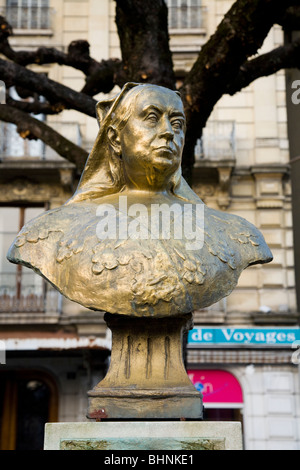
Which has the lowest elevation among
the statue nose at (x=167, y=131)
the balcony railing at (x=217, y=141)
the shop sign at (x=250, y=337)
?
the statue nose at (x=167, y=131)

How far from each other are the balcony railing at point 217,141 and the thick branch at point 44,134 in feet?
18.0

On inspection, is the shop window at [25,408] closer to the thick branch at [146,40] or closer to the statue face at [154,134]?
the thick branch at [146,40]

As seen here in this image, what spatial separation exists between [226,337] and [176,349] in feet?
23.4

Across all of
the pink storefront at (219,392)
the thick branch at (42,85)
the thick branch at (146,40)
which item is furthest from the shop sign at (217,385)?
the thick branch at (146,40)

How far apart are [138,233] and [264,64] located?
141 inches

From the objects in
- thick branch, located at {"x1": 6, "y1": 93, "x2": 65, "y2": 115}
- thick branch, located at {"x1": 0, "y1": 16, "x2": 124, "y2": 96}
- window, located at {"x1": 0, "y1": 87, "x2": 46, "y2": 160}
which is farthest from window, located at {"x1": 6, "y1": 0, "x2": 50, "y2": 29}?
thick branch, located at {"x1": 6, "y1": 93, "x2": 65, "y2": 115}

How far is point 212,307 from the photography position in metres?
10.2

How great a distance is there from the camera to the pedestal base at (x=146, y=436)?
8.25 ft

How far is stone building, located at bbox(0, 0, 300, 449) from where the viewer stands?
9828 mm

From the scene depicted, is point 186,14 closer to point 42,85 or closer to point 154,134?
point 42,85

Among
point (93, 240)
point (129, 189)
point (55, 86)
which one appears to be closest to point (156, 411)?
point (93, 240)
